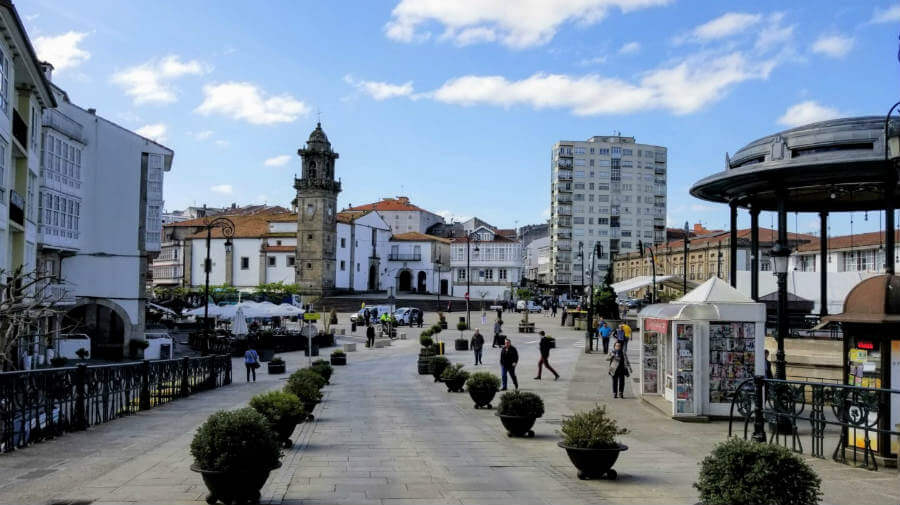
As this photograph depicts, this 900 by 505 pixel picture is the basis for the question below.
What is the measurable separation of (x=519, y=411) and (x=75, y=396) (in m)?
8.06

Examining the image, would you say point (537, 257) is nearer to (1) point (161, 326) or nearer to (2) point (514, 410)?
(1) point (161, 326)

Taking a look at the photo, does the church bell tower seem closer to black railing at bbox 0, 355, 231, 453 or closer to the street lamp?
black railing at bbox 0, 355, 231, 453

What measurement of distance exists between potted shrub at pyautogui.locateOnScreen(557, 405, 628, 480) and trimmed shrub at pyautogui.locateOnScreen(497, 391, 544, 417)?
379 cm

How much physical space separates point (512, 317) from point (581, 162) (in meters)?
50.6

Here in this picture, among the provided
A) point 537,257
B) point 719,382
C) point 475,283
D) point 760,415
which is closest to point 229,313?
point 719,382

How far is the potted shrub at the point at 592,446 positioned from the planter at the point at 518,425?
3.80 meters

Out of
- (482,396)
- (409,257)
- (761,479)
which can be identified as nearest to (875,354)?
(761,479)

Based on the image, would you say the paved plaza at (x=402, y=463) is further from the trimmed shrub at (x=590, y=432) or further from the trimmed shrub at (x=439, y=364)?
the trimmed shrub at (x=439, y=364)

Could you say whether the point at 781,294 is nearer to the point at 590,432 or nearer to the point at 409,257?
the point at 590,432

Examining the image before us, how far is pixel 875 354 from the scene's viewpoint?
11531mm

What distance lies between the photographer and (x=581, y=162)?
397ft

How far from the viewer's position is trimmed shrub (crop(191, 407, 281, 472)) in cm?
810

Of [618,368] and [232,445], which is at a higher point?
[232,445]

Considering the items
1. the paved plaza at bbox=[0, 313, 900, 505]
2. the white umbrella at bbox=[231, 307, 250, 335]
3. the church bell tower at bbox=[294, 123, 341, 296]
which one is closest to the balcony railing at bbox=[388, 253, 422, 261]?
the church bell tower at bbox=[294, 123, 341, 296]
